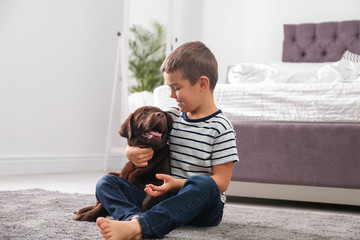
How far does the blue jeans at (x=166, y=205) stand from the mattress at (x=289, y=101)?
84 cm

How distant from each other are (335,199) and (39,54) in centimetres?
224

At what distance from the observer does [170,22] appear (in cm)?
386

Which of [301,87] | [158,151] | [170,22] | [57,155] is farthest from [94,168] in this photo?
[158,151]

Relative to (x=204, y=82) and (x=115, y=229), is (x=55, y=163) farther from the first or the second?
(x=115, y=229)

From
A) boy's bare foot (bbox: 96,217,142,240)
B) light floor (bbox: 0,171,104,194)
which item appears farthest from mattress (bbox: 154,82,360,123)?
boy's bare foot (bbox: 96,217,142,240)

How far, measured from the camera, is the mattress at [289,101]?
1.96 m

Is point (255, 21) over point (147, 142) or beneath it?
over

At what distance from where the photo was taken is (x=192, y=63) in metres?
1.29

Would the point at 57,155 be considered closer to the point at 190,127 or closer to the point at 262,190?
the point at 262,190

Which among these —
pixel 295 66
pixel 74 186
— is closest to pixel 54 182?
pixel 74 186

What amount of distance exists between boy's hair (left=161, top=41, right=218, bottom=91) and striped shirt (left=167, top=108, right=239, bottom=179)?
130mm

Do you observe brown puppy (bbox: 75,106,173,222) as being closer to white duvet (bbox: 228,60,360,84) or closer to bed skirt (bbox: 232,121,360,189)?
bed skirt (bbox: 232,121,360,189)

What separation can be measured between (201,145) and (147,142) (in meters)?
0.16

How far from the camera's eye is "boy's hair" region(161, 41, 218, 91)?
1280 millimetres
